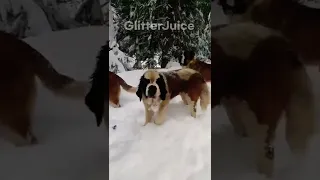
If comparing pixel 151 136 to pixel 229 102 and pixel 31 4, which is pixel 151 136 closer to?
pixel 229 102

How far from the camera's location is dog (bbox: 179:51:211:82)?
896mm

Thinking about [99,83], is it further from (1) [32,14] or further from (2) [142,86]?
(1) [32,14]

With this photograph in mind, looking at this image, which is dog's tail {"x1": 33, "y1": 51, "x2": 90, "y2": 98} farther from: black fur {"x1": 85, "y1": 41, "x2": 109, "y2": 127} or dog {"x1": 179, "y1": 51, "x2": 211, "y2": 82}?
dog {"x1": 179, "y1": 51, "x2": 211, "y2": 82}

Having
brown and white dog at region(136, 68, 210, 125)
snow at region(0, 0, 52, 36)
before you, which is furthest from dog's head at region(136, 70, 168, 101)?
snow at region(0, 0, 52, 36)

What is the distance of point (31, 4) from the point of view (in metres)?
0.88

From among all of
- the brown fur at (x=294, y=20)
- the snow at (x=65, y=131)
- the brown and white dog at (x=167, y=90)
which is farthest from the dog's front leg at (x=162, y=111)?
the brown fur at (x=294, y=20)

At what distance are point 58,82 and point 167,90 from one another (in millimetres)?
223

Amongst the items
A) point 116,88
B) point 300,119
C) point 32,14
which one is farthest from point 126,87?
→ point 300,119

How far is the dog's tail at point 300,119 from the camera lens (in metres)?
0.92

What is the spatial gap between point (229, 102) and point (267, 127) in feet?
0.32

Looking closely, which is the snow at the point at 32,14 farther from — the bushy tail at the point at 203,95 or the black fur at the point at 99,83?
the bushy tail at the point at 203,95

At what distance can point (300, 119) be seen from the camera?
92 centimetres

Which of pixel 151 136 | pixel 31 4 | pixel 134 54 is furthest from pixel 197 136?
pixel 31 4

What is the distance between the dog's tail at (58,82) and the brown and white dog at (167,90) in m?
0.12
